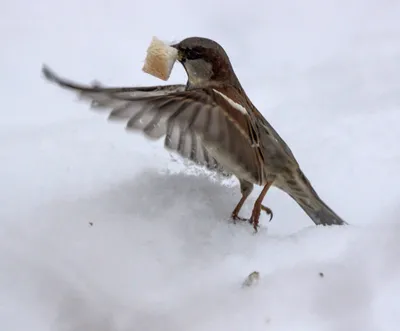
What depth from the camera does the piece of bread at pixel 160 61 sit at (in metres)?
2.51

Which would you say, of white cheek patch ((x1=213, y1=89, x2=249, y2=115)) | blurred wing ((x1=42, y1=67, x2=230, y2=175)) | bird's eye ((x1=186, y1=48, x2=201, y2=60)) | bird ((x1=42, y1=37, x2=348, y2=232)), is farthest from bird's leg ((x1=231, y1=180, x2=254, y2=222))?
bird's eye ((x1=186, y1=48, x2=201, y2=60))

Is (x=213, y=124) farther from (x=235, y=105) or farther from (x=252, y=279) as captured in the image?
(x=252, y=279)

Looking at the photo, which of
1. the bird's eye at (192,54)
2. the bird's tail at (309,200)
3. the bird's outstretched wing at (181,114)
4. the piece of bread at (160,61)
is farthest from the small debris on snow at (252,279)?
the bird's eye at (192,54)

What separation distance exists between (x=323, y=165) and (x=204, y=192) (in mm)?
801

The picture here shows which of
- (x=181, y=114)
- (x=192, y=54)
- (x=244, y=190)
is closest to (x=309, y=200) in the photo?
(x=244, y=190)

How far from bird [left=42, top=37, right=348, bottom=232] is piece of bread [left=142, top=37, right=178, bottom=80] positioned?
0.05m

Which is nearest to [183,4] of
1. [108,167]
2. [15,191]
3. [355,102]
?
[355,102]

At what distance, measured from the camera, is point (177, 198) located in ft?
7.23

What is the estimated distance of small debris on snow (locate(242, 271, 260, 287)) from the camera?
70.1 inches

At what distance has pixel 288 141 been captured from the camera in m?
3.17

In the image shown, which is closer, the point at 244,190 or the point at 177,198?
the point at 177,198

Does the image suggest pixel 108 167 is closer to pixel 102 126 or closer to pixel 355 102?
pixel 102 126

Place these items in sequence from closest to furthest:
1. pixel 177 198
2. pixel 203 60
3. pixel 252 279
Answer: pixel 252 279 → pixel 177 198 → pixel 203 60

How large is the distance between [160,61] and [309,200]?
2.32 ft
